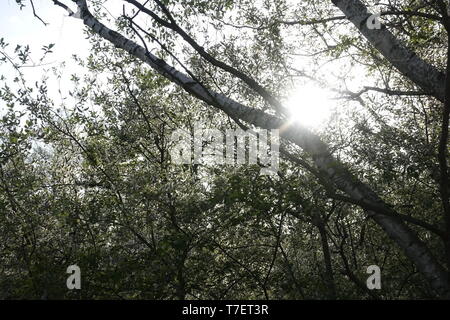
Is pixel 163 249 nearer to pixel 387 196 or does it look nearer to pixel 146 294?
pixel 146 294

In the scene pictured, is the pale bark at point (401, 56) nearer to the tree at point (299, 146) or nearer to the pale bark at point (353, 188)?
the tree at point (299, 146)

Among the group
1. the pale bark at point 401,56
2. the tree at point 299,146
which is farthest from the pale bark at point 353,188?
the pale bark at point 401,56

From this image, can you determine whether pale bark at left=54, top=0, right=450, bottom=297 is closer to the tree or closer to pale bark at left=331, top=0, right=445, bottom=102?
the tree

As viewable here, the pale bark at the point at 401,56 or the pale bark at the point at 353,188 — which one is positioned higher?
the pale bark at the point at 401,56

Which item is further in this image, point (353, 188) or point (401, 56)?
point (401, 56)

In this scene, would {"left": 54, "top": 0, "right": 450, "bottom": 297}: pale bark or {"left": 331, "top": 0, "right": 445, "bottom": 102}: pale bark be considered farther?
{"left": 331, "top": 0, "right": 445, "bottom": 102}: pale bark

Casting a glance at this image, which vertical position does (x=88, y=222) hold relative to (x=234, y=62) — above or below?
below

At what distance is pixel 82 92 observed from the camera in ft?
35.4

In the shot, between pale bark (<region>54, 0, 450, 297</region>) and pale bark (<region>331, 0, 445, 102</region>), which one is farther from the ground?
pale bark (<region>331, 0, 445, 102</region>)

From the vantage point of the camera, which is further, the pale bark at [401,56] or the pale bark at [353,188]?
the pale bark at [401,56]

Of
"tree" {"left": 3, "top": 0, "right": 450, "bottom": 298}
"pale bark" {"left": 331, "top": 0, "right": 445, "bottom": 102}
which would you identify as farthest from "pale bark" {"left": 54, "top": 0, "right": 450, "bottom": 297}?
"pale bark" {"left": 331, "top": 0, "right": 445, "bottom": 102}

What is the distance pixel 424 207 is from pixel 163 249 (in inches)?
194

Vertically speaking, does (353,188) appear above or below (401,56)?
below
